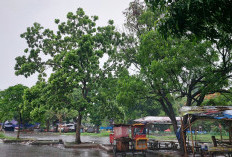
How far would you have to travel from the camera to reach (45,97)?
20.8 metres

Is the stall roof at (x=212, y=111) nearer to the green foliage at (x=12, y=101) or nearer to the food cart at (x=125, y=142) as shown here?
the food cart at (x=125, y=142)

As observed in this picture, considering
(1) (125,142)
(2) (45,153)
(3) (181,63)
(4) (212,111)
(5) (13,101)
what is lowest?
(2) (45,153)

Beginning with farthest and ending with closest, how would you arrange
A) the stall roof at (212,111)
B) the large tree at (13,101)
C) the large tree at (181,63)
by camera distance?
the large tree at (13,101) < the large tree at (181,63) < the stall roof at (212,111)

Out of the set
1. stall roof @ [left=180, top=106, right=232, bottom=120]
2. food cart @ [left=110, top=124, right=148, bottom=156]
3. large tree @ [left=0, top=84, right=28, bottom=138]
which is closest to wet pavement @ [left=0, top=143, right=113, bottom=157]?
food cart @ [left=110, top=124, right=148, bottom=156]

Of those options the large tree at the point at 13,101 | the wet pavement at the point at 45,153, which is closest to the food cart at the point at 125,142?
the wet pavement at the point at 45,153

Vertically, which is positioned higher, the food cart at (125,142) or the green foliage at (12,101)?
the green foliage at (12,101)

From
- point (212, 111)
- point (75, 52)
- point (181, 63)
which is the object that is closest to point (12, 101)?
point (75, 52)

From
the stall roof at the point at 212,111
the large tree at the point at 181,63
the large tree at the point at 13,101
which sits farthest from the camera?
the large tree at the point at 13,101

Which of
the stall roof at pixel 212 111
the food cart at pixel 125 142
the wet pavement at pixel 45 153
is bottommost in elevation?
the wet pavement at pixel 45 153

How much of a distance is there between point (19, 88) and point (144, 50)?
19.0 metres

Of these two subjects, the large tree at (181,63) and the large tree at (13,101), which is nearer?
the large tree at (181,63)

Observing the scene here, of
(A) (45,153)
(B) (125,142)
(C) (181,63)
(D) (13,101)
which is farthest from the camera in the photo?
(D) (13,101)

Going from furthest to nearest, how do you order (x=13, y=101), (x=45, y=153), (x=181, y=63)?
(x=13, y=101) → (x=45, y=153) → (x=181, y=63)

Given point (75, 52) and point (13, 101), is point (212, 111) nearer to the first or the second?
point (75, 52)
